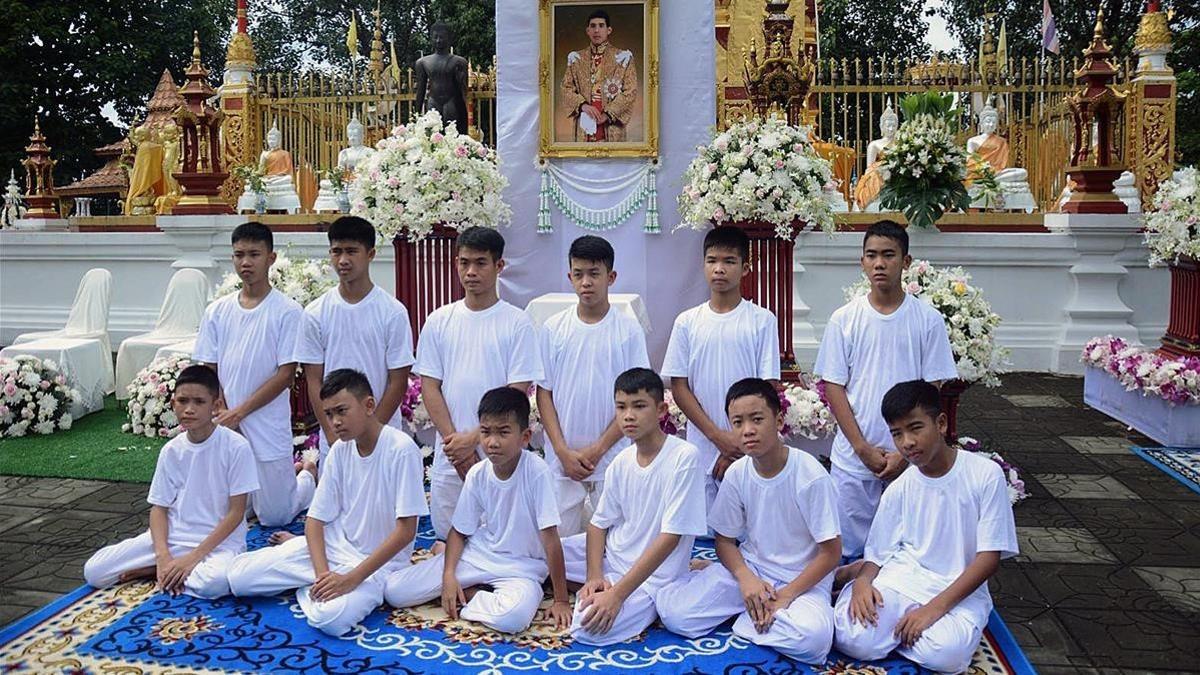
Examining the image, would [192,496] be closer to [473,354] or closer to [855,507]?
[473,354]

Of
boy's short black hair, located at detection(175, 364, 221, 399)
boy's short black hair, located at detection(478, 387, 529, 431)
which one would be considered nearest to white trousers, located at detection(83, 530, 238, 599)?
boy's short black hair, located at detection(175, 364, 221, 399)

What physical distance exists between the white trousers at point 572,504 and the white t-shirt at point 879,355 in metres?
Answer: 1.22

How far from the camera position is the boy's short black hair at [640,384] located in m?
3.94

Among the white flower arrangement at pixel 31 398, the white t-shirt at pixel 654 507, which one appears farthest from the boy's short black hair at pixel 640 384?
the white flower arrangement at pixel 31 398

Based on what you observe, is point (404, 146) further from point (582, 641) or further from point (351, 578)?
point (582, 641)

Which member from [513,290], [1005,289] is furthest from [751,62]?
[1005,289]

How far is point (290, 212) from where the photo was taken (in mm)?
12211

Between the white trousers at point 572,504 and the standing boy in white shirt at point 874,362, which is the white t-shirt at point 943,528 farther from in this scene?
the white trousers at point 572,504

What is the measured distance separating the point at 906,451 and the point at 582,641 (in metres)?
1.39

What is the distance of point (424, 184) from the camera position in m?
6.34

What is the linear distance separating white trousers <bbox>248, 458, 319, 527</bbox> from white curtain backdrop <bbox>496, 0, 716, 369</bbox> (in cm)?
276

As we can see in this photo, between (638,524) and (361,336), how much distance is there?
72.1 inches

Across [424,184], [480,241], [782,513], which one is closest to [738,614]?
[782,513]

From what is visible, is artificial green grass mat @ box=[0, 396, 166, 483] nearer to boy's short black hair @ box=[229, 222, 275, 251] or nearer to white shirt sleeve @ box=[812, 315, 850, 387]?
boy's short black hair @ box=[229, 222, 275, 251]
